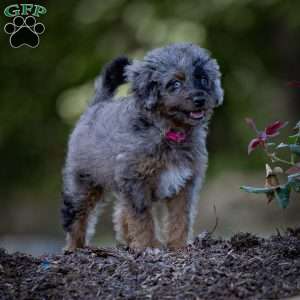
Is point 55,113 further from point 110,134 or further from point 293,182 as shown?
point 293,182

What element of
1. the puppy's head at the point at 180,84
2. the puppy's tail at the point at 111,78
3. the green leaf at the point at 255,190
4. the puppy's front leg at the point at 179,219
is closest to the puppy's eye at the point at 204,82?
the puppy's head at the point at 180,84

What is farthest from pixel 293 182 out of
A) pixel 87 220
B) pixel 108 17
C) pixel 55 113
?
pixel 55 113

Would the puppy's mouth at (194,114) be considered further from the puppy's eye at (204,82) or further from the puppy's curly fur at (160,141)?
the puppy's eye at (204,82)

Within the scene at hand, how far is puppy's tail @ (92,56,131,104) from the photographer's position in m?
8.20

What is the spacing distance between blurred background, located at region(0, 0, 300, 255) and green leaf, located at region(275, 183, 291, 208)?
621 centimetres

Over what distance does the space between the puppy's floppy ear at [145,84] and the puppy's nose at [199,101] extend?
14.3 inches

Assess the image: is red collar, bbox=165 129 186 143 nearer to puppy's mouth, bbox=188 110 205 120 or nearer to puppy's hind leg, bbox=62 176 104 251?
puppy's mouth, bbox=188 110 205 120

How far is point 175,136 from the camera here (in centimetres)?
717

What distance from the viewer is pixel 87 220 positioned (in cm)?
813

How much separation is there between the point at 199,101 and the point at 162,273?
5.42ft

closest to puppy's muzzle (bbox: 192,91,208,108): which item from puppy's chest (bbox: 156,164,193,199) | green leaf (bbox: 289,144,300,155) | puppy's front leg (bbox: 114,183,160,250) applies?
puppy's chest (bbox: 156,164,193,199)

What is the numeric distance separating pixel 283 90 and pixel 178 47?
26.5 ft

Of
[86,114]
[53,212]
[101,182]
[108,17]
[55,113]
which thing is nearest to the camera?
[101,182]

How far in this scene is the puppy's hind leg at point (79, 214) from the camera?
8.04 m
